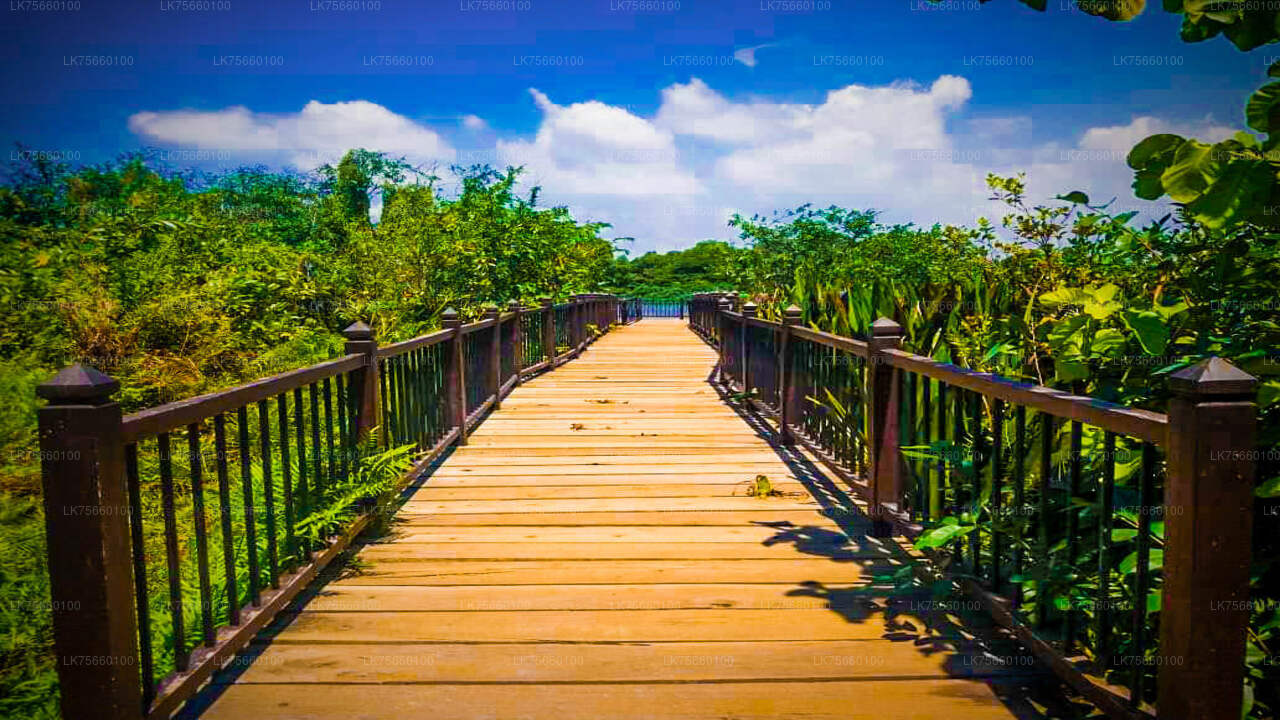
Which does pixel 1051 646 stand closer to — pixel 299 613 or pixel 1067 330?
pixel 1067 330

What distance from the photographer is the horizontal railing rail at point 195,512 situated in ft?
5.59

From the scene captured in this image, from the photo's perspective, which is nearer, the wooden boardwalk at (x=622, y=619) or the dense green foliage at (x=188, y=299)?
the wooden boardwalk at (x=622, y=619)

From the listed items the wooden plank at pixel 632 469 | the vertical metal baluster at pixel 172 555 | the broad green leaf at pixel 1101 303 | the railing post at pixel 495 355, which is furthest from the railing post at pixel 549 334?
the broad green leaf at pixel 1101 303

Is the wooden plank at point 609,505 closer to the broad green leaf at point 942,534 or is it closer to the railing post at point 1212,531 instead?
the broad green leaf at point 942,534

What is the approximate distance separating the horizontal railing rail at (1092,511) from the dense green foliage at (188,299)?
8.27 feet

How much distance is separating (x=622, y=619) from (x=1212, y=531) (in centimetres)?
189

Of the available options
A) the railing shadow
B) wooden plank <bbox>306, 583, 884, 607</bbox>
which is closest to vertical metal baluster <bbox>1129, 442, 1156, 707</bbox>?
the railing shadow

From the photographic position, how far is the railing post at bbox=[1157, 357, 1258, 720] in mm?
1539

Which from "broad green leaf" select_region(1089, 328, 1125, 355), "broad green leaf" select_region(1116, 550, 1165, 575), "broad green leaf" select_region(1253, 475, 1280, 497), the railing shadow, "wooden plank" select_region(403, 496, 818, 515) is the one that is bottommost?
the railing shadow

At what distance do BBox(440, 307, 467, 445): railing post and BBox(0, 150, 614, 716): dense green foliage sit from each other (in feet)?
4.94

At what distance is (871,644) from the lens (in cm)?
257

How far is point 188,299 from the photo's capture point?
737cm

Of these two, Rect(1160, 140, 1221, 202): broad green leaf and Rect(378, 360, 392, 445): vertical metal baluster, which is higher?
Rect(1160, 140, 1221, 202): broad green leaf

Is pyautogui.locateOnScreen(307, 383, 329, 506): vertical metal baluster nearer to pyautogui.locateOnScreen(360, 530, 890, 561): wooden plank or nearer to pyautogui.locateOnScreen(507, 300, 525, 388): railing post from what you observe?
pyautogui.locateOnScreen(360, 530, 890, 561): wooden plank
